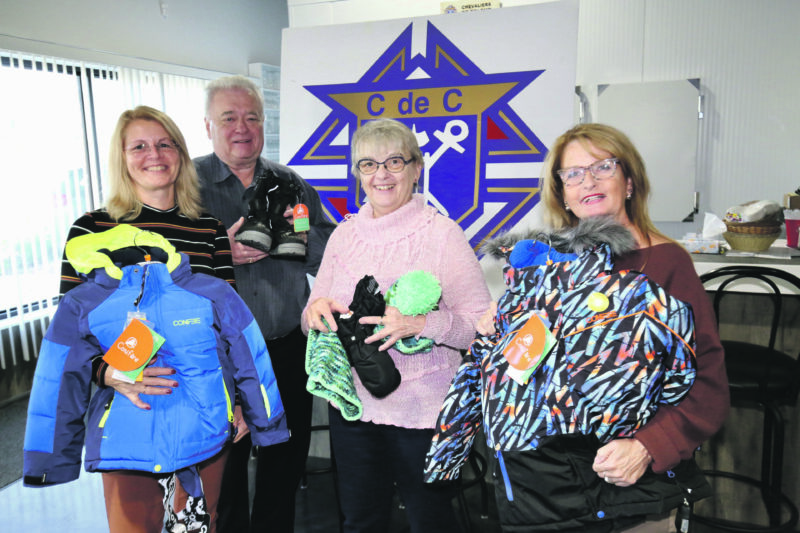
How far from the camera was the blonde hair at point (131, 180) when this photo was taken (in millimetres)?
1498

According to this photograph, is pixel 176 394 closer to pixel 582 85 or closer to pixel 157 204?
pixel 157 204

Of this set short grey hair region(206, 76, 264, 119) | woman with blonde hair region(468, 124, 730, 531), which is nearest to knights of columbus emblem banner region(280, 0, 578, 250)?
short grey hair region(206, 76, 264, 119)

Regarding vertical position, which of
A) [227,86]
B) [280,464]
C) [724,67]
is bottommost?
[280,464]

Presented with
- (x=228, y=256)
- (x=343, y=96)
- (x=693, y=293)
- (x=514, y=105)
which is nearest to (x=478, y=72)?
(x=514, y=105)

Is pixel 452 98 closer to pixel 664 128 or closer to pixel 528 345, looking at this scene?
pixel 528 345

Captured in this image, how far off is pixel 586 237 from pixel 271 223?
0.99 m

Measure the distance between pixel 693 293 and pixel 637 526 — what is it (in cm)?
49

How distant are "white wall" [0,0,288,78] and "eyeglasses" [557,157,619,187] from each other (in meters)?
3.88

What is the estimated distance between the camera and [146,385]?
1333 millimetres

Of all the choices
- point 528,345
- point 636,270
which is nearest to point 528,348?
point 528,345

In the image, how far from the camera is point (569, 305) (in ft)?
3.45

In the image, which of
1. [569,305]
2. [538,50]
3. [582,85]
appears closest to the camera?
[569,305]

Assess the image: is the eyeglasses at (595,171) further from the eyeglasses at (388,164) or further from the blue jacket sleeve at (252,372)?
the blue jacket sleeve at (252,372)

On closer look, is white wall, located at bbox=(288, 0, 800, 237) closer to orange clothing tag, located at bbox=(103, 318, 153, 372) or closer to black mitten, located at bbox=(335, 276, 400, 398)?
black mitten, located at bbox=(335, 276, 400, 398)
